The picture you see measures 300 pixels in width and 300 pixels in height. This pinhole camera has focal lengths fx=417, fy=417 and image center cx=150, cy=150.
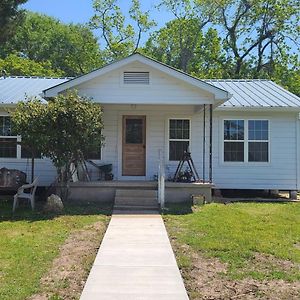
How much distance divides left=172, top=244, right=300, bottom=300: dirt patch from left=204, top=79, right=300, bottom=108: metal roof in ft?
28.7

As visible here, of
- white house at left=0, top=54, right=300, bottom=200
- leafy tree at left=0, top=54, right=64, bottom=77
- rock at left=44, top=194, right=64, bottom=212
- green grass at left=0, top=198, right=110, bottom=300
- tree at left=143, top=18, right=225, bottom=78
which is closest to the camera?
green grass at left=0, top=198, right=110, bottom=300

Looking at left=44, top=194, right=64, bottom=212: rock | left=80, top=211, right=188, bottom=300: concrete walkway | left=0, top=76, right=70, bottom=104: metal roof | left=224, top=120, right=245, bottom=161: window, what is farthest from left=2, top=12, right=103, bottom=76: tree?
left=80, top=211, right=188, bottom=300: concrete walkway

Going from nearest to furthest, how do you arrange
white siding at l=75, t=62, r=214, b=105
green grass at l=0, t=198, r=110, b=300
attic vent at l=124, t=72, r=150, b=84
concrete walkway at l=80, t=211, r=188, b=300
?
concrete walkway at l=80, t=211, r=188, b=300 < green grass at l=0, t=198, r=110, b=300 < white siding at l=75, t=62, r=214, b=105 < attic vent at l=124, t=72, r=150, b=84

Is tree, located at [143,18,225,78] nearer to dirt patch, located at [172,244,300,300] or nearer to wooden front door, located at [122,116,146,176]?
wooden front door, located at [122,116,146,176]

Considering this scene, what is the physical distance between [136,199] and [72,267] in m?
5.81

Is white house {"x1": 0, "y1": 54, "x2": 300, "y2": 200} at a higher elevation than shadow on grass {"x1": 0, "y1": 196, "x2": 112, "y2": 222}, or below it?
higher

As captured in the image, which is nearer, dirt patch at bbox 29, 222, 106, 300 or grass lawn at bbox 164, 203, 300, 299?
dirt patch at bbox 29, 222, 106, 300

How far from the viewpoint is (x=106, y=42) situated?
35750mm

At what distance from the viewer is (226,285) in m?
5.37

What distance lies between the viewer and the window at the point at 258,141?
14.6m

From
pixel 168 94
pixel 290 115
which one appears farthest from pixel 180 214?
pixel 290 115

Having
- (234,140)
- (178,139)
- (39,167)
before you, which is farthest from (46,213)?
Answer: (234,140)

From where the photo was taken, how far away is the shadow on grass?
1002 cm

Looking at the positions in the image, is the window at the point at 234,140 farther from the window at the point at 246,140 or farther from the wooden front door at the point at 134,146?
the wooden front door at the point at 134,146
